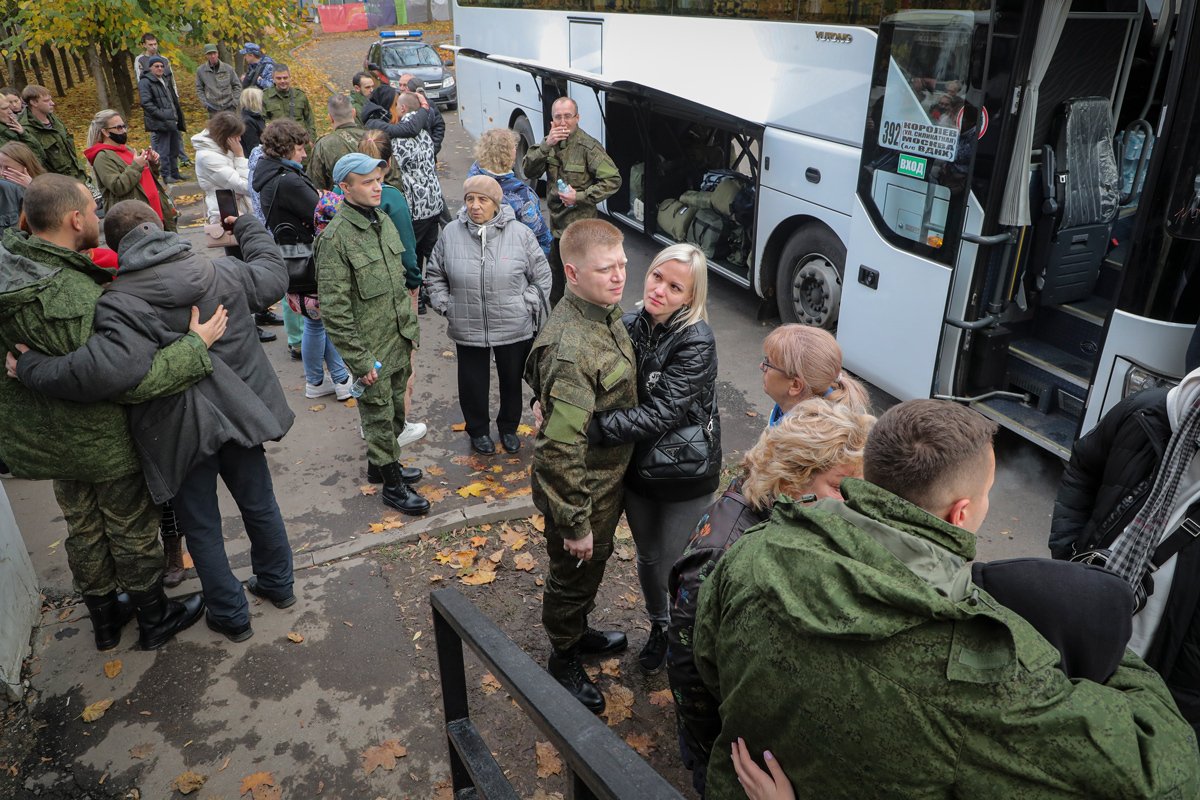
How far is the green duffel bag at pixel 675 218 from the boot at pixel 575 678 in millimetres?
6573

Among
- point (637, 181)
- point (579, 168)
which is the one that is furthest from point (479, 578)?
point (637, 181)

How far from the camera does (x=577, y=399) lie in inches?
115

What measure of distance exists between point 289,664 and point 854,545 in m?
3.23

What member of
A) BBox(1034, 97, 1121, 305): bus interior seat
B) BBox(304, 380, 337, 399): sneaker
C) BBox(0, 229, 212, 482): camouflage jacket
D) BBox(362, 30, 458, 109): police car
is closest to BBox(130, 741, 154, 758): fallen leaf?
BBox(0, 229, 212, 482): camouflage jacket

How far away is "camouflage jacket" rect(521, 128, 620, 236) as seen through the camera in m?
7.44

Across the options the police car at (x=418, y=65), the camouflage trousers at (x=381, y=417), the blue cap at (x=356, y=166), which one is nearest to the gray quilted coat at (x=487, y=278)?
the camouflage trousers at (x=381, y=417)

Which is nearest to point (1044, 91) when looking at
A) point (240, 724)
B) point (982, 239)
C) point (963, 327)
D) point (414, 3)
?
point (982, 239)

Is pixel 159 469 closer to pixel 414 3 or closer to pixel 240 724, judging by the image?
pixel 240 724

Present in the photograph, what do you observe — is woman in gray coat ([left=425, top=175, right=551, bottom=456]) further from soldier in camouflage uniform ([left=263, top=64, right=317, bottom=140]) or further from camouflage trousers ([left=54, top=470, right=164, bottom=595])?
soldier in camouflage uniform ([left=263, top=64, right=317, bottom=140])

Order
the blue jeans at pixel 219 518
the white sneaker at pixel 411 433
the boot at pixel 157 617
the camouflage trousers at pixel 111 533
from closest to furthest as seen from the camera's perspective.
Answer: the camouflage trousers at pixel 111 533, the blue jeans at pixel 219 518, the boot at pixel 157 617, the white sneaker at pixel 411 433

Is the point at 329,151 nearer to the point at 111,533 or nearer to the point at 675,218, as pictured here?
the point at 111,533

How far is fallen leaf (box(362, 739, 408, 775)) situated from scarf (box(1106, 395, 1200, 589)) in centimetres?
269

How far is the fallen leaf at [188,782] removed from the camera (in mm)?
3191

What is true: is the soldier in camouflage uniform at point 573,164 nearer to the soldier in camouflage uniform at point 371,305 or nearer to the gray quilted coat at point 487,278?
the gray quilted coat at point 487,278
